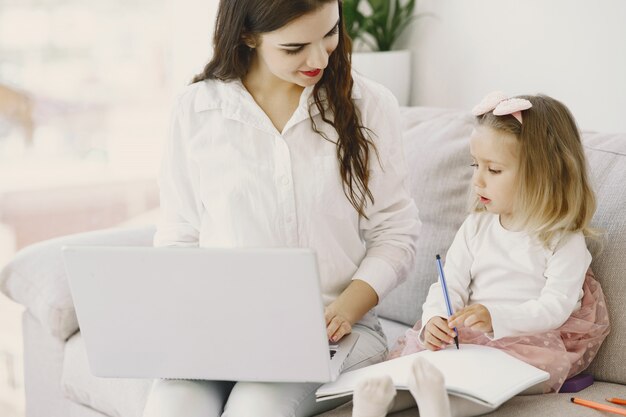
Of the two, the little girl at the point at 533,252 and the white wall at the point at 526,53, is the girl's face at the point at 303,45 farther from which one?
the white wall at the point at 526,53

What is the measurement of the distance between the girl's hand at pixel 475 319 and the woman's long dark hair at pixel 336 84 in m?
0.32

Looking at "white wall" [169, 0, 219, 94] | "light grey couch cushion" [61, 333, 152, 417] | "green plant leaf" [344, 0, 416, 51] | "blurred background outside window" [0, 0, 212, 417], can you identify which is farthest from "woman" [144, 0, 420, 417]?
"blurred background outside window" [0, 0, 212, 417]

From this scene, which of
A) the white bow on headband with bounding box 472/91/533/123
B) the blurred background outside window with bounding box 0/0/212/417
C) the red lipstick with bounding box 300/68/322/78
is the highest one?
the red lipstick with bounding box 300/68/322/78

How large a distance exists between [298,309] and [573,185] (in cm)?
60

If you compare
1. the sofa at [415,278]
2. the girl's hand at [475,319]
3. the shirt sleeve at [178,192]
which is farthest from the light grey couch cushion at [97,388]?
the girl's hand at [475,319]

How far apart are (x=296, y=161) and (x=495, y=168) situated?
14.5 inches

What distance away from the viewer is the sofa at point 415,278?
5.14ft

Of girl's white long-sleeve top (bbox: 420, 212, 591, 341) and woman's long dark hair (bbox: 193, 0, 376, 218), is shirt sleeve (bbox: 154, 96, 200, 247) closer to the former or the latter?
woman's long dark hair (bbox: 193, 0, 376, 218)

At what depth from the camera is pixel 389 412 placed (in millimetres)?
1400

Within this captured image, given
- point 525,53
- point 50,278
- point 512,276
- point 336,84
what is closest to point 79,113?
point 50,278

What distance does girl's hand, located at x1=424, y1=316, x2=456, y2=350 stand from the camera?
1470 millimetres

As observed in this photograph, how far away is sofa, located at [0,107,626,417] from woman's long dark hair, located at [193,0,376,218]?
30 centimetres

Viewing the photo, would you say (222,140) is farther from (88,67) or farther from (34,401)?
(88,67)

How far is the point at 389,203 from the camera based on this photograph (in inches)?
66.7
